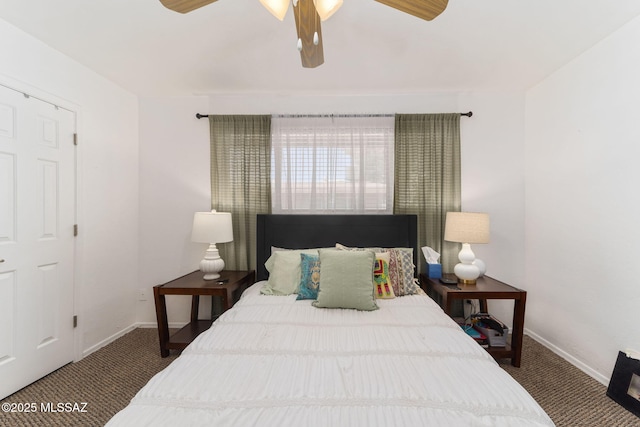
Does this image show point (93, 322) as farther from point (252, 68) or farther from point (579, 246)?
point (579, 246)

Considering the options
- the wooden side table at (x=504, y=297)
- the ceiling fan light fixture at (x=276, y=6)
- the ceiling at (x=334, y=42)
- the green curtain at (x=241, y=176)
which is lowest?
the wooden side table at (x=504, y=297)

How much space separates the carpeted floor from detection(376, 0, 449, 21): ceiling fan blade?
244 cm

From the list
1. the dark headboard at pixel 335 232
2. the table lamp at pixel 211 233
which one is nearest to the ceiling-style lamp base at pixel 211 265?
the table lamp at pixel 211 233

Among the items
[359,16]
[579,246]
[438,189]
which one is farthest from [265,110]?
[579,246]

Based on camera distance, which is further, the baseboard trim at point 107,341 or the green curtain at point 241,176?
the green curtain at point 241,176

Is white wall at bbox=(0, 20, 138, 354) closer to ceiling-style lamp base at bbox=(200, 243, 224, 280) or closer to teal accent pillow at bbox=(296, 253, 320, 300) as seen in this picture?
ceiling-style lamp base at bbox=(200, 243, 224, 280)

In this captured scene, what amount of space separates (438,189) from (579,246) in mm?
1212

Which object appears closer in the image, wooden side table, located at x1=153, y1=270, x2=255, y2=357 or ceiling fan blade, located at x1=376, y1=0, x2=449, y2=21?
ceiling fan blade, located at x1=376, y1=0, x2=449, y2=21

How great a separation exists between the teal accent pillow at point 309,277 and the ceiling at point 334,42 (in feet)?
5.55

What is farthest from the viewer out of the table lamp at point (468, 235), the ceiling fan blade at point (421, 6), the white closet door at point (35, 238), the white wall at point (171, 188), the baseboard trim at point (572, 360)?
the white wall at point (171, 188)

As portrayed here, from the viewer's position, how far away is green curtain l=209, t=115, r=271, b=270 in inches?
114

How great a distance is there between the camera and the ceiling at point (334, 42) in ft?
5.82

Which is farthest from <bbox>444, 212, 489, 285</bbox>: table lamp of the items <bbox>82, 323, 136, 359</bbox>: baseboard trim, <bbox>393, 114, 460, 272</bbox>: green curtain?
<bbox>82, 323, 136, 359</bbox>: baseboard trim

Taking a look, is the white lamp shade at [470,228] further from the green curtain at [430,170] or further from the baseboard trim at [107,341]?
the baseboard trim at [107,341]
